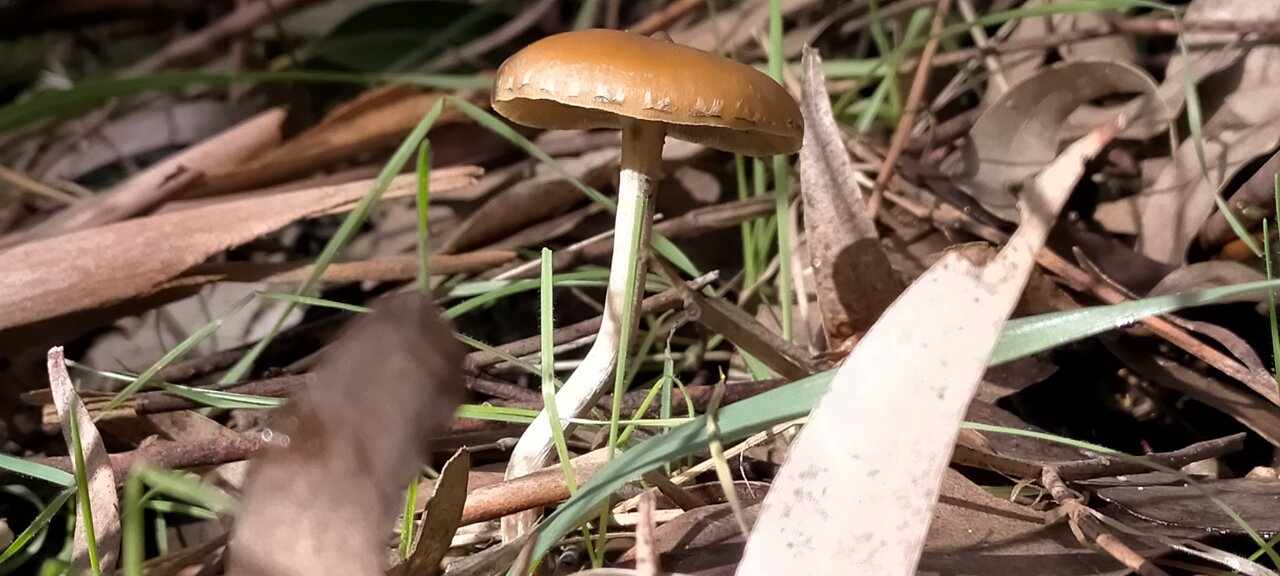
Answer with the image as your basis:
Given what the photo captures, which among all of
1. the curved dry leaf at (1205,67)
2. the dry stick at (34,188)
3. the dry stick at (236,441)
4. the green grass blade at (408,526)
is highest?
the curved dry leaf at (1205,67)

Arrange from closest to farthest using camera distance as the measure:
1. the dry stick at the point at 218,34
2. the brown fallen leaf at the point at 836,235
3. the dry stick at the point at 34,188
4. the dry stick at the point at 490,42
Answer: the brown fallen leaf at the point at 836,235 < the dry stick at the point at 34,188 < the dry stick at the point at 490,42 < the dry stick at the point at 218,34

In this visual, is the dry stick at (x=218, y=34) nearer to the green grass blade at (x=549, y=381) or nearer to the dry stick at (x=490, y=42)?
the dry stick at (x=490, y=42)

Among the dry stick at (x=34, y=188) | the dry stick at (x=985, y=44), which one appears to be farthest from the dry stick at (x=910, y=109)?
the dry stick at (x=34, y=188)

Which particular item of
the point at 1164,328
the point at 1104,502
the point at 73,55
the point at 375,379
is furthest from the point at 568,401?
the point at 73,55

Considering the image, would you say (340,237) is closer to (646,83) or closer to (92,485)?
(92,485)

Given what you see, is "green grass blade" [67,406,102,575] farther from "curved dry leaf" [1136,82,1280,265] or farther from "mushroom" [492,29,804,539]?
"curved dry leaf" [1136,82,1280,265]

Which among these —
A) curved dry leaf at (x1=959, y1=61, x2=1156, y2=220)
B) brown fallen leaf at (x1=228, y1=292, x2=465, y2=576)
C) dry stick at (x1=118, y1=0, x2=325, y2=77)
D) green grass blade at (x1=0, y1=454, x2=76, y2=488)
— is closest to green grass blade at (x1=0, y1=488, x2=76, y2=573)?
green grass blade at (x1=0, y1=454, x2=76, y2=488)

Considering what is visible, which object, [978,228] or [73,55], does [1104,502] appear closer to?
[978,228]
